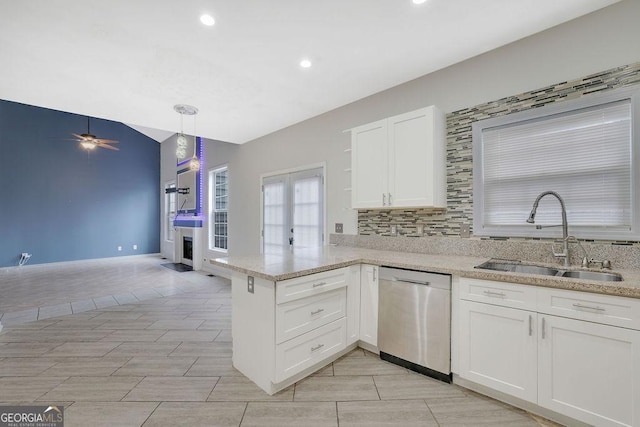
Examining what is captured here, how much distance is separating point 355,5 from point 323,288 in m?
2.08

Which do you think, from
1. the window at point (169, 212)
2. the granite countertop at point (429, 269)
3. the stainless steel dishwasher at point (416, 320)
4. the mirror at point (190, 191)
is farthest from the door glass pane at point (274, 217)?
the window at point (169, 212)

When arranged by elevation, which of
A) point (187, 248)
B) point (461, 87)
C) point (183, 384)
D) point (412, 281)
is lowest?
point (183, 384)

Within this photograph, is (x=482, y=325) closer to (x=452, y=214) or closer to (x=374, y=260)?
(x=374, y=260)

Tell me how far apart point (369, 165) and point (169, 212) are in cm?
774

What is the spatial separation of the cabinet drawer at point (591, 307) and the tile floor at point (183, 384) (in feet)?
2.41

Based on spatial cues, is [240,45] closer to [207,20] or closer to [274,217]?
[207,20]

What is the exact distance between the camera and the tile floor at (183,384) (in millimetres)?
1748

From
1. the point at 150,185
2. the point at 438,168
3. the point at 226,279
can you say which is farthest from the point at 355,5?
the point at 150,185

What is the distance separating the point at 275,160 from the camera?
4699 millimetres

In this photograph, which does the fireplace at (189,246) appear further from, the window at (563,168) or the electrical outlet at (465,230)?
the window at (563,168)

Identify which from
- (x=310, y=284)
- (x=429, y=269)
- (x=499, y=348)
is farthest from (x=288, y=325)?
(x=499, y=348)

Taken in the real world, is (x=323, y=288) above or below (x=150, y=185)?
below

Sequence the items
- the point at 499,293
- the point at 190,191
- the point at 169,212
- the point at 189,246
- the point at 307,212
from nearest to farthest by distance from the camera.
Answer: the point at 499,293 < the point at 307,212 < the point at 190,191 < the point at 189,246 < the point at 169,212

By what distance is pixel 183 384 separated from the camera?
2104 mm
